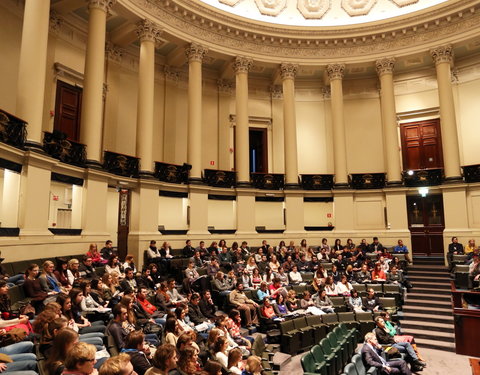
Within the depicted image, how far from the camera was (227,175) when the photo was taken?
54.7 feet

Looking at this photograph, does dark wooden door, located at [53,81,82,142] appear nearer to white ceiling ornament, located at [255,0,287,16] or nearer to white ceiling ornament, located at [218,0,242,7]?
white ceiling ornament, located at [218,0,242,7]

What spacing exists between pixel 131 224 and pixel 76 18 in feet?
27.1

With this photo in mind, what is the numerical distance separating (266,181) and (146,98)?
21.6 ft

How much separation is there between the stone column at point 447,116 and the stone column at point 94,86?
13.9m

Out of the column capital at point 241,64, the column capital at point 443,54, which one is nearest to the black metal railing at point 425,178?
the column capital at point 443,54

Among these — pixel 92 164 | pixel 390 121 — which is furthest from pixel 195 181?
pixel 390 121

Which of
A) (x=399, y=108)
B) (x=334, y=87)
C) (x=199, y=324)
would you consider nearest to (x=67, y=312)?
(x=199, y=324)

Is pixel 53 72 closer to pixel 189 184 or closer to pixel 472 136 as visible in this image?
pixel 189 184

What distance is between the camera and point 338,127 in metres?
18.0

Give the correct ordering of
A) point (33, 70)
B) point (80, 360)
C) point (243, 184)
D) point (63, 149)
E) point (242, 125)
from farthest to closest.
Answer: point (242, 125) < point (243, 184) < point (63, 149) < point (33, 70) < point (80, 360)

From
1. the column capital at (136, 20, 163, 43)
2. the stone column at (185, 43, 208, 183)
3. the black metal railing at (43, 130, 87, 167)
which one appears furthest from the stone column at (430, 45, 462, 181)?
the black metal railing at (43, 130, 87, 167)

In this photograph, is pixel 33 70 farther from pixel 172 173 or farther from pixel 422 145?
pixel 422 145

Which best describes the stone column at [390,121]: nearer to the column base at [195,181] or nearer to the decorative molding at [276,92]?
the decorative molding at [276,92]

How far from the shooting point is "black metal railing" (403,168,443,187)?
1653cm
